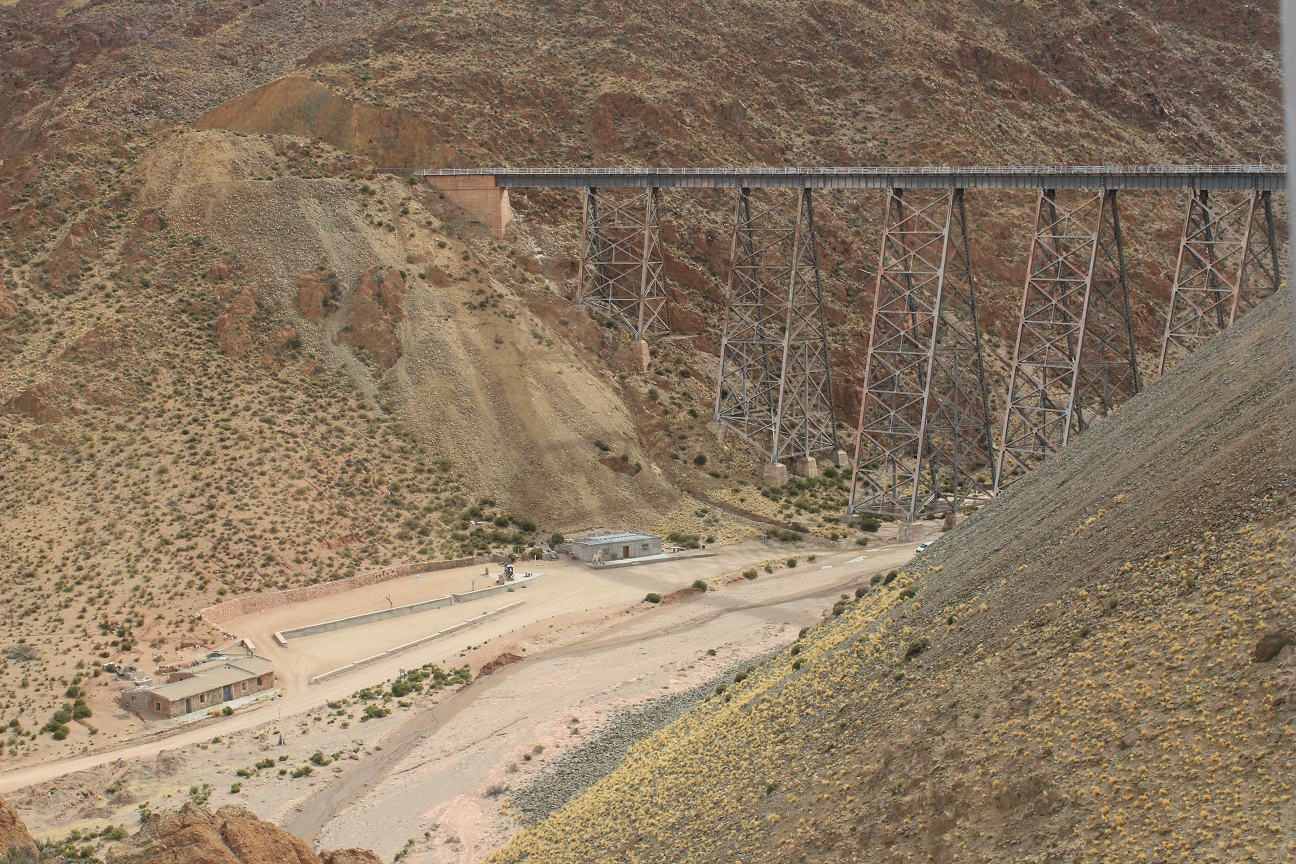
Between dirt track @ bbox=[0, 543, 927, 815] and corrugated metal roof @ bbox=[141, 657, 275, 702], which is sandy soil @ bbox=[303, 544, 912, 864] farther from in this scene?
corrugated metal roof @ bbox=[141, 657, 275, 702]

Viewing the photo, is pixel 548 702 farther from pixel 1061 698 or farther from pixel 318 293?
pixel 318 293

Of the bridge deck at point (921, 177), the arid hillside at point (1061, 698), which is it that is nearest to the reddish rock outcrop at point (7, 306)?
the bridge deck at point (921, 177)

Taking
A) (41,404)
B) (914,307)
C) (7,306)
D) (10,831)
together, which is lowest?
(10,831)

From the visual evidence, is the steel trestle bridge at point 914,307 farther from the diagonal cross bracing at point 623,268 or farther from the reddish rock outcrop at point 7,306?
the reddish rock outcrop at point 7,306

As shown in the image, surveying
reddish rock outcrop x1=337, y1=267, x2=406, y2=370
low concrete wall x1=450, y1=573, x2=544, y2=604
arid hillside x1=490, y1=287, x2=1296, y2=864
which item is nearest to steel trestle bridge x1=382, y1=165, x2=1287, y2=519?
reddish rock outcrop x1=337, y1=267, x2=406, y2=370

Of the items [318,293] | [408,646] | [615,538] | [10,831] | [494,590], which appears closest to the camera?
[10,831]

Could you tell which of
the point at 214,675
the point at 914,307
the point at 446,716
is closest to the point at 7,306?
the point at 214,675
